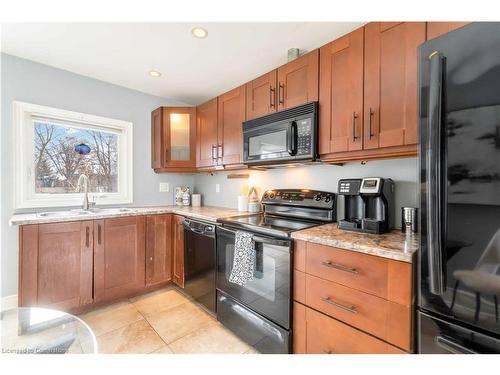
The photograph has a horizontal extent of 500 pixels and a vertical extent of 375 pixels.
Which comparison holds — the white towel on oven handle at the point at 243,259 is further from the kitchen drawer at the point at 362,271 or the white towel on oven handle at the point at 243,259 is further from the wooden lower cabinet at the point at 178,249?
the wooden lower cabinet at the point at 178,249

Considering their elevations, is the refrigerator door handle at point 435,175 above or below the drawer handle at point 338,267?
above

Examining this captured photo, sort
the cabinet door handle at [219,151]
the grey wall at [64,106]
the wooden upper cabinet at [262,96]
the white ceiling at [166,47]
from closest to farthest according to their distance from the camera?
the white ceiling at [166,47] → the wooden upper cabinet at [262,96] → the grey wall at [64,106] → the cabinet door handle at [219,151]

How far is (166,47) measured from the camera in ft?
5.96

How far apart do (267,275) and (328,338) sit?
18.9 inches

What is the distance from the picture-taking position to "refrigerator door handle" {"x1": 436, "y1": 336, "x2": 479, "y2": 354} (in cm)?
79

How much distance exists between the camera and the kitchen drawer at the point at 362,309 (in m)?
0.95

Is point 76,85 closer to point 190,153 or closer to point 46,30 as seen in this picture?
point 46,30

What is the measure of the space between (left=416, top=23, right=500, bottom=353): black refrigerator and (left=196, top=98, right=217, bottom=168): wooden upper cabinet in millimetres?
1960

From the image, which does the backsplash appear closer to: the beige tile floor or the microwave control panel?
the microwave control panel

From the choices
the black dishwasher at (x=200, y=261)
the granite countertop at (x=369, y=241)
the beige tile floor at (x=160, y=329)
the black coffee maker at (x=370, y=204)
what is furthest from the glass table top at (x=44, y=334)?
the black coffee maker at (x=370, y=204)

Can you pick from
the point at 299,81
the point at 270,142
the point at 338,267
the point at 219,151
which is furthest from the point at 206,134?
the point at 338,267

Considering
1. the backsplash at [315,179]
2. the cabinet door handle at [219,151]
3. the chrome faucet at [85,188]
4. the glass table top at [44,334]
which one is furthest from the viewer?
the cabinet door handle at [219,151]

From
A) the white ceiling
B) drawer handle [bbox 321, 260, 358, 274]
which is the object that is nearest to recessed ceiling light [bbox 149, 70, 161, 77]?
the white ceiling

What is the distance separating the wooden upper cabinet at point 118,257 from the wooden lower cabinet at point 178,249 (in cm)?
32
